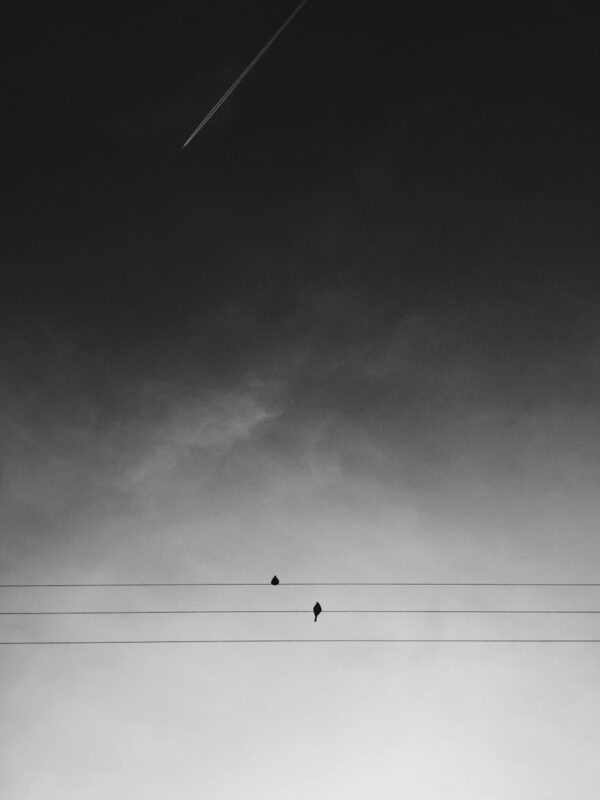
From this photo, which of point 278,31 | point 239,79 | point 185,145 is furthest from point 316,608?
point 278,31

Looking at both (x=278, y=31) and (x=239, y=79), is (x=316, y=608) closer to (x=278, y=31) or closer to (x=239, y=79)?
(x=239, y=79)

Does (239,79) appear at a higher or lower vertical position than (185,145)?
higher

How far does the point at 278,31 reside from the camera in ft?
113

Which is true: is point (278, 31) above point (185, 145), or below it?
above

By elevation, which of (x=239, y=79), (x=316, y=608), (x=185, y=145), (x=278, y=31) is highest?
(x=278, y=31)

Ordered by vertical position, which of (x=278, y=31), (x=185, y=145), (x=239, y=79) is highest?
(x=278, y=31)

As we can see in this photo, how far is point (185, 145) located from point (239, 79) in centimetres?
472

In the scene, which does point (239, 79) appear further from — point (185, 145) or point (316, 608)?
point (316, 608)

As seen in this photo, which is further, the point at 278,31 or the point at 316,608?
the point at 278,31

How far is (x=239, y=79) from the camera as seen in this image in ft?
109

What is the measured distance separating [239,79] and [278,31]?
427 centimetres

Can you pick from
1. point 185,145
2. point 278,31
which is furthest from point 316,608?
point 278,31

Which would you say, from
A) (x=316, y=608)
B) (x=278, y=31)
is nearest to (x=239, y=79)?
(x=278, y=31)

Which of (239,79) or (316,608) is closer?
(316,608)
